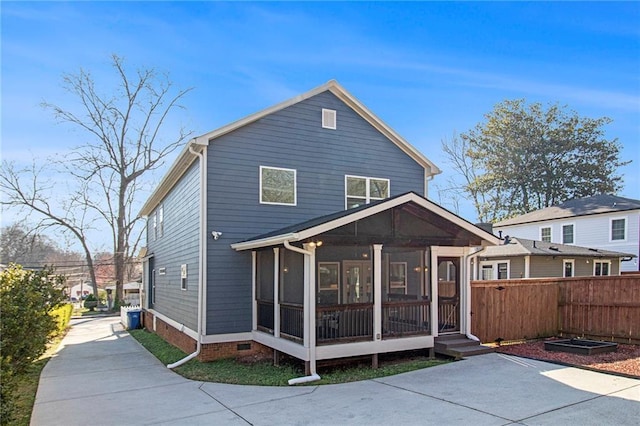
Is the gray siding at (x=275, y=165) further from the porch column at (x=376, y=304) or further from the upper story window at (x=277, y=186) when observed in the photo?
the porch column at (x=376, y=304)

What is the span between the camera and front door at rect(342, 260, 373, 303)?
1254cm

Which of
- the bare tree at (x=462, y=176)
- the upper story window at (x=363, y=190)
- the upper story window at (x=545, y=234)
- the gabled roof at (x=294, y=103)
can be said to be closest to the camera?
the gabled roof at (x=294, y=103)

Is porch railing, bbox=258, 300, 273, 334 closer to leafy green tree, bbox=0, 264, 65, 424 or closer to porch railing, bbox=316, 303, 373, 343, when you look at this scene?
porch railing, bbox=316, 303, 373, 343

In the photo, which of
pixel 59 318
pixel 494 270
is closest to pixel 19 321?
pixel 59 318

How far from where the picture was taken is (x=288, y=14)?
10.5m

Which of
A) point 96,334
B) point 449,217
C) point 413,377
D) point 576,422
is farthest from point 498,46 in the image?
point 96,334

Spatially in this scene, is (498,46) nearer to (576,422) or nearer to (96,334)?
(576,422)

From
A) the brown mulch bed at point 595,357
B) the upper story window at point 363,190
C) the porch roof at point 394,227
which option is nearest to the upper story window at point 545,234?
the brown mulch bed at point 595,357

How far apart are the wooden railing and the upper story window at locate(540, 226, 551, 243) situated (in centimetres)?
2271

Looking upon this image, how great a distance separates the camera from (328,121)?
12.6 metres

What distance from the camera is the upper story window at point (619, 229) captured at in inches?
936

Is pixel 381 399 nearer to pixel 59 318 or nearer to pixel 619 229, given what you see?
pixel 59 318

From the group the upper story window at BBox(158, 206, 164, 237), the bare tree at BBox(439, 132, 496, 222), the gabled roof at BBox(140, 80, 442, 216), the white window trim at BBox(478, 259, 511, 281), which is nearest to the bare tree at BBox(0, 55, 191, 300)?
the upper story window at BBox(158, 206, 164, 237)

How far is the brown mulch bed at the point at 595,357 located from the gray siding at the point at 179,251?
7.74 meters
